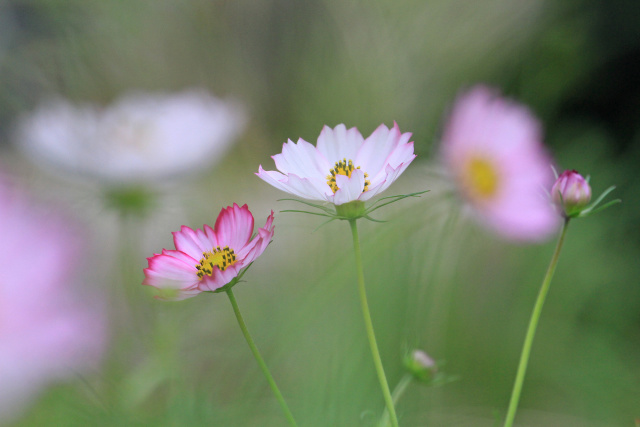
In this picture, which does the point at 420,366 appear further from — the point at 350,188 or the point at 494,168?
the point at 494,168

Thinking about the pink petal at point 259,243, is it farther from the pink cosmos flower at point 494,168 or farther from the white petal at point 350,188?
the pink cosmos flower at point 494,168

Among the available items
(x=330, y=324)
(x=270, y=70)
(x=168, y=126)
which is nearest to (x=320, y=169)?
(x=330, y=324)

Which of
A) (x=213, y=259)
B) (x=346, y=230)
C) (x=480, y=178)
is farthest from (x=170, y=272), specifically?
(x=346, y=230)

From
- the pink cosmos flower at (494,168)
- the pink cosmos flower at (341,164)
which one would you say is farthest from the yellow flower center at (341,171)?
the pink cosmos flower at (494,168)

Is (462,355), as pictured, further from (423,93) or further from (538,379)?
(423,93)

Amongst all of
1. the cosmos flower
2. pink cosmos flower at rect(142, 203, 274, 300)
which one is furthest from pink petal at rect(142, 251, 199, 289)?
the cosmos flower

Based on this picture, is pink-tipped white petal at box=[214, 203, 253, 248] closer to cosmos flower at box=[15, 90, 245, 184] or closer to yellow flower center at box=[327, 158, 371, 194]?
yellow flower center at box=[327, 158, 371, 194]
